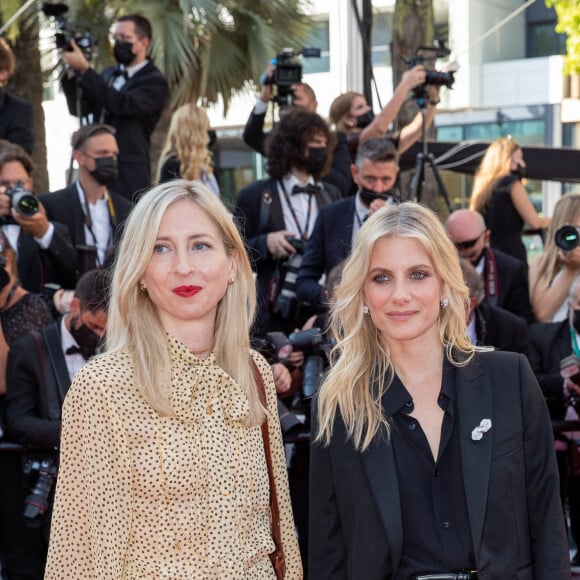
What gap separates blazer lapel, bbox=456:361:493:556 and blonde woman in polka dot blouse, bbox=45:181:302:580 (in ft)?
1.82

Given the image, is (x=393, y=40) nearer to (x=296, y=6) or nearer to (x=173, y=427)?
(x=296, y=6)

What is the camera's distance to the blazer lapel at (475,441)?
2.82 m

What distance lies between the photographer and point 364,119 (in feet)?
26.7

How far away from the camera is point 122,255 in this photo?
9.99 feet

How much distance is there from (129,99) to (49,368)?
2.78m

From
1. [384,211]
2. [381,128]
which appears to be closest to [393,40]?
[381,128]

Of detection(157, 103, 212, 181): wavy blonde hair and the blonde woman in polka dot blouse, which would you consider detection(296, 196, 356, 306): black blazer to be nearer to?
detection(157, 103, 212, 181): wavy blonde hair

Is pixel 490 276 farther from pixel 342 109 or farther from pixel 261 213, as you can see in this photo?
pixel 342 109

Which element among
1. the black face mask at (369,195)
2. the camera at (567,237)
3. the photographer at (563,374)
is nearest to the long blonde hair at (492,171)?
the camera at (567,237)

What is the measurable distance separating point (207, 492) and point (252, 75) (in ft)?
34.7

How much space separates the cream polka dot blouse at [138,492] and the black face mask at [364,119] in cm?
548

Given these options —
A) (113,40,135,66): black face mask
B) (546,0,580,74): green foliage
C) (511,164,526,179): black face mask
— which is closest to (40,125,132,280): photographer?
(113,40,135,66): black face mask

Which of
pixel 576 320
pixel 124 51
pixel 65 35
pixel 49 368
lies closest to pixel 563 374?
pixel 576 320

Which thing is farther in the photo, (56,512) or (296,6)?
(296,6)
